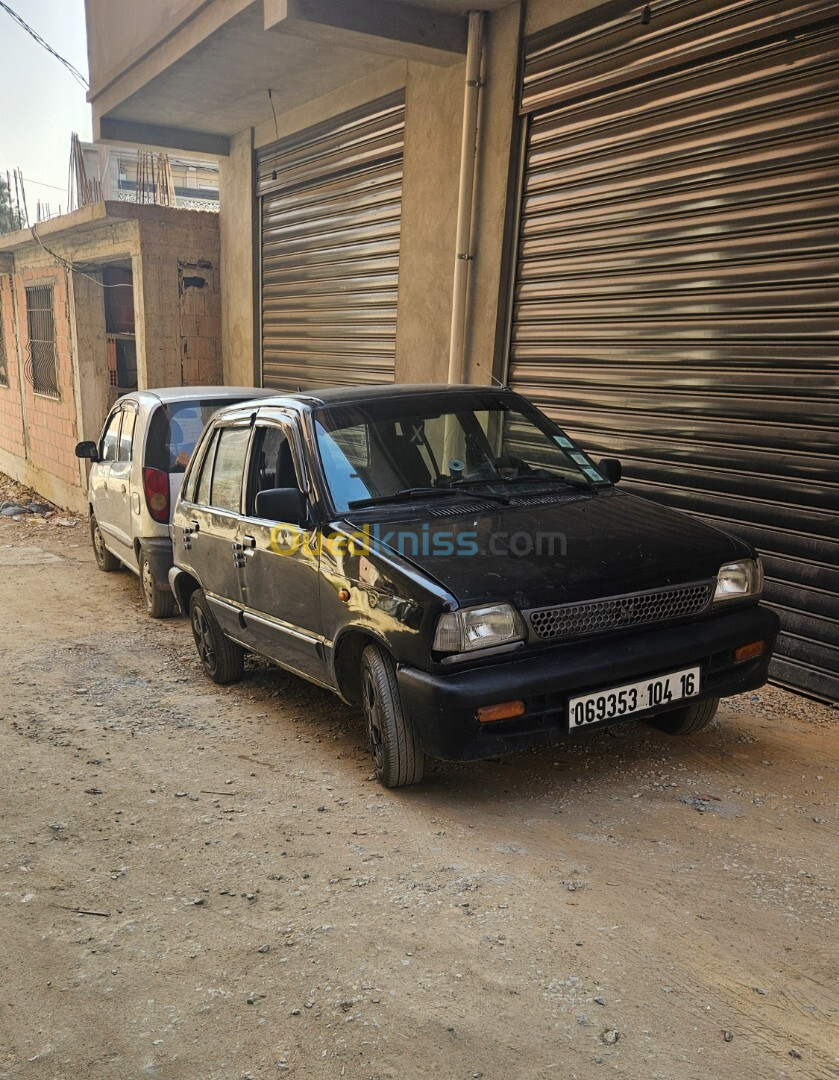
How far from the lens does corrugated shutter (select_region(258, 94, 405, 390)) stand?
31.1 feet

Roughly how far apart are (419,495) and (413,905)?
1901 mm

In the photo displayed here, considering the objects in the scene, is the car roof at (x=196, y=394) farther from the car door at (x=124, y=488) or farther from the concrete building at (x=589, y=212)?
the concrete building at (x=589, y=212)

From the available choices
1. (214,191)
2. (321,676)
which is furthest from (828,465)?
(214,191)

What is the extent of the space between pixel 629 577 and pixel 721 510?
7.90 ft

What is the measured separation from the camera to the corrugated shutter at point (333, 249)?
31.1 ft

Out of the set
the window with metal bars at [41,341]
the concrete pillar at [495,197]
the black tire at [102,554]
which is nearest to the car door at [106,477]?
the black tire at [102,554]

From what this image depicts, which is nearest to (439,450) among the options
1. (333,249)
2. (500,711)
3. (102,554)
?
(500,711)

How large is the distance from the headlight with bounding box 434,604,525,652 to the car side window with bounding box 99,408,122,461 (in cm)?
570

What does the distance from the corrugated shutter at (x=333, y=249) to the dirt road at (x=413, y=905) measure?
6.02m

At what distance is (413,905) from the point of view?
10.0 feet

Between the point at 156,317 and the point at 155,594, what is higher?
the point at 156,317

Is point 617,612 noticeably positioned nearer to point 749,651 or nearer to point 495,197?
point 749,651

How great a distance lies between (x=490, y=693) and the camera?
3.40 m

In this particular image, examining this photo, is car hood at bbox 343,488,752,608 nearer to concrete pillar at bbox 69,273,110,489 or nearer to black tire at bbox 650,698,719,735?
black tire at bbox 650,698,719,735
